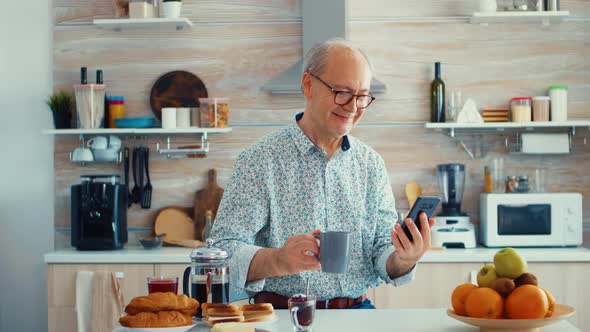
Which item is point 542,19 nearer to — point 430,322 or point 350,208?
point 350,208

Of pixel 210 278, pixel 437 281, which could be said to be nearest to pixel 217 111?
pixel 437 281

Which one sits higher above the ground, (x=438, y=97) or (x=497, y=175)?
(x=438, y=97)

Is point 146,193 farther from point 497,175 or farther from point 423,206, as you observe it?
point 423,206

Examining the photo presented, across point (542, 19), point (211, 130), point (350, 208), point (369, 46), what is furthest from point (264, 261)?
point (542, 19)

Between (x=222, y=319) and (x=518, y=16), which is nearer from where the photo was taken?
(x=222, y=319)

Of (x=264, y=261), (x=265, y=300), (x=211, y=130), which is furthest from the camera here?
(x=211, y=130)

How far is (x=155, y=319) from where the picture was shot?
198cm

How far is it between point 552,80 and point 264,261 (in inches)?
112

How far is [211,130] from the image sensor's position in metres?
4.56

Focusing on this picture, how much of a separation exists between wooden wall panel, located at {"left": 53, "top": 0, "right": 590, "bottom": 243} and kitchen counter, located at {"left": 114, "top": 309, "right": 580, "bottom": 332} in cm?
241

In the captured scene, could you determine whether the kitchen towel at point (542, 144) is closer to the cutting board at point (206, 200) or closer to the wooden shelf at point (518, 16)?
the wooden shelf at point (518, 16)

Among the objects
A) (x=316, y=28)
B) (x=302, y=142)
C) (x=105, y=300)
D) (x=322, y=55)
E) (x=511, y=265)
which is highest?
(x=316, y=28)

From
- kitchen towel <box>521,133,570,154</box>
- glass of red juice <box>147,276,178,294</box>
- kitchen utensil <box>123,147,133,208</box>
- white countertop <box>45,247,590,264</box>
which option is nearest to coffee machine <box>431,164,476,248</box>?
white countertop <box>45,247,590,264</box>

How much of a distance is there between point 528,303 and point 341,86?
2.78 feet
